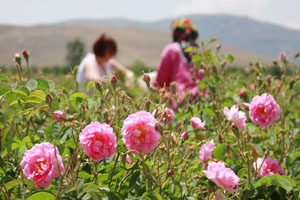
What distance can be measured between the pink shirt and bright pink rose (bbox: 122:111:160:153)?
2.48m

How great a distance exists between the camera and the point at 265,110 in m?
1.34

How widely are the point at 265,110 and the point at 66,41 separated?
8111 cm

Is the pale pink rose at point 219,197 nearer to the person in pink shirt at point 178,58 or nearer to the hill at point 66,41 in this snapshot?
the person in pink shirt at point 178,58

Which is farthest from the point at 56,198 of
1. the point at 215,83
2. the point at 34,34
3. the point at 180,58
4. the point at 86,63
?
the point at 34,34

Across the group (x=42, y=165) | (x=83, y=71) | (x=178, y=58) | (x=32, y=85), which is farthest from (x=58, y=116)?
(x=83, y=71)

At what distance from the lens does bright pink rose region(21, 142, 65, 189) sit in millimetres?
973

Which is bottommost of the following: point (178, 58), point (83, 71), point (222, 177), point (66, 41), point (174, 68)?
point (66, 41)

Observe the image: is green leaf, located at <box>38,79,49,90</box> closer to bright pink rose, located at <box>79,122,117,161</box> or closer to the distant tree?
bright pink rose, located at <box>79,122,117,161</box>

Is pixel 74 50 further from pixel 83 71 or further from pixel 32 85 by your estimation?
pixel 32 85

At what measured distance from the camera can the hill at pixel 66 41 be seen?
73000 mm

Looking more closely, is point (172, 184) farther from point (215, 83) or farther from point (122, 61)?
point (122, 61)

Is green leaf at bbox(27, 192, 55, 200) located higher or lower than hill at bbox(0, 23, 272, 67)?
higher

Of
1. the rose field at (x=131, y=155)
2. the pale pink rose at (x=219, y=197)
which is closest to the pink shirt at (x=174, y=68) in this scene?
the rose field at (x=131, y=155)

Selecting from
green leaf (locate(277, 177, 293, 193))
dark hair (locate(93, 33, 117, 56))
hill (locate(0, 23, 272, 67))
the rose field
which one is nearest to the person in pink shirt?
dark hair (locate(93, 33, 117, 56))
